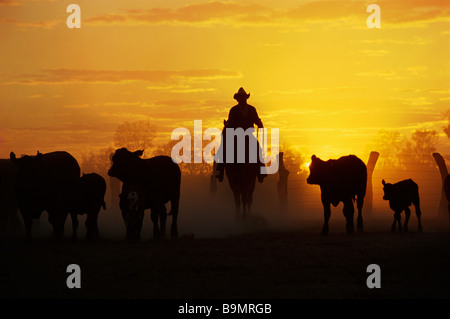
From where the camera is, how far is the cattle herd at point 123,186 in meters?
15.9

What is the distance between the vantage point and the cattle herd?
627 inches

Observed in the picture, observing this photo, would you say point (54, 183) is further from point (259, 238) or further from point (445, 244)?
point (445, 244)

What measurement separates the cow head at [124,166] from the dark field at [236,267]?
144cm

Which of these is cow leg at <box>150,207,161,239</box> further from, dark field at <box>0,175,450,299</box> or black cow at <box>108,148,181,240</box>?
dark field at <box>0,175,450,299</box>

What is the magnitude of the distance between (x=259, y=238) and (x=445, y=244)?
4.09 metres

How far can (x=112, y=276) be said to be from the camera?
36.2 ft

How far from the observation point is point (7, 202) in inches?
818

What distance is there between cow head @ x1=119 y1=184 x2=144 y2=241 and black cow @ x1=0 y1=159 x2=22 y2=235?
231 inches

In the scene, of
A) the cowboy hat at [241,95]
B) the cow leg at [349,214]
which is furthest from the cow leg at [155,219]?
the cowboy hat at [241,95]

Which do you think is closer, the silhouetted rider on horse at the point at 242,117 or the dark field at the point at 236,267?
the dark field at the point at 236,267

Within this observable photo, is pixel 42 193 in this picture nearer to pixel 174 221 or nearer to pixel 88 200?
pixel 88 200

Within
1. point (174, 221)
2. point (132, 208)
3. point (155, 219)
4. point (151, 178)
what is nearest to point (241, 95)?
point (174, 221)

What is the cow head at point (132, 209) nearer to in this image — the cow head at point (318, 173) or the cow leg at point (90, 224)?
the cow leg at point (90, 224)

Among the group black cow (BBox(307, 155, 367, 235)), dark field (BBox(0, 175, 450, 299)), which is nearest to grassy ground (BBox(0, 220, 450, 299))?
dark field (BBox(0, 175, 450, 299))
